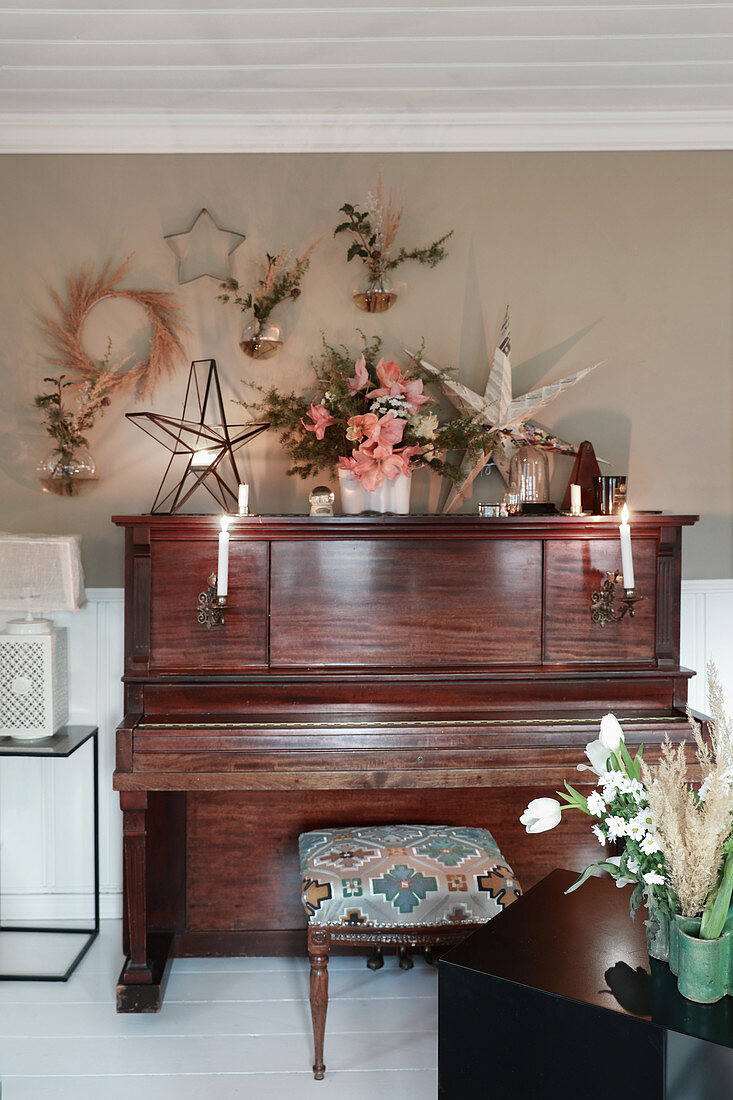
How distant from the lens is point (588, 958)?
1.41m

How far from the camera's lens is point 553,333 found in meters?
2.86

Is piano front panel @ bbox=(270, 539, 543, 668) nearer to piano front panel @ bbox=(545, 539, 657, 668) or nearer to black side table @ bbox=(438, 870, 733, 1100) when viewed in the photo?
piano front panel @ bbox=(545, 539, 657, 668)

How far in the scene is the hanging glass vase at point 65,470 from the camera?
8.99 ft

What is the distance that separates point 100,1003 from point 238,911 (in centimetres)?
47

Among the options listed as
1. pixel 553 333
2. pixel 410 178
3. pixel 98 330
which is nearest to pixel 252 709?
pixel 98 330

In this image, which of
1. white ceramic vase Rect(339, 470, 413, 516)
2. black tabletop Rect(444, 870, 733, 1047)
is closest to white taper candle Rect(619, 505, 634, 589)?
white ceramic vase Rect(339, 470, 413, 516)

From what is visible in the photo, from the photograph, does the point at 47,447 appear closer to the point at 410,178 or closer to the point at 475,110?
the point at 410,178

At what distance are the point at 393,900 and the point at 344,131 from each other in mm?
2409

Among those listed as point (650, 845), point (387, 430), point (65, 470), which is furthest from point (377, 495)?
point (650, 845)

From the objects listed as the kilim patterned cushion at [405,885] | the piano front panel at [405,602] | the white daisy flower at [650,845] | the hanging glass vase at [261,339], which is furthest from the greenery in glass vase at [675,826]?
the hanging glass vase at [261,339]

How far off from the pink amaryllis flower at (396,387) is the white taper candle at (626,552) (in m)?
0.71

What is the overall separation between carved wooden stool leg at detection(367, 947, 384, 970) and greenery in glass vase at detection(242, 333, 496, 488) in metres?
1.49

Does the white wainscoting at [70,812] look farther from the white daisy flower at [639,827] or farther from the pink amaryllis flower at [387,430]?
the white daisy flower at [639,827]

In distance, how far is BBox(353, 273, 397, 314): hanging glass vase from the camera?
9.08ft
